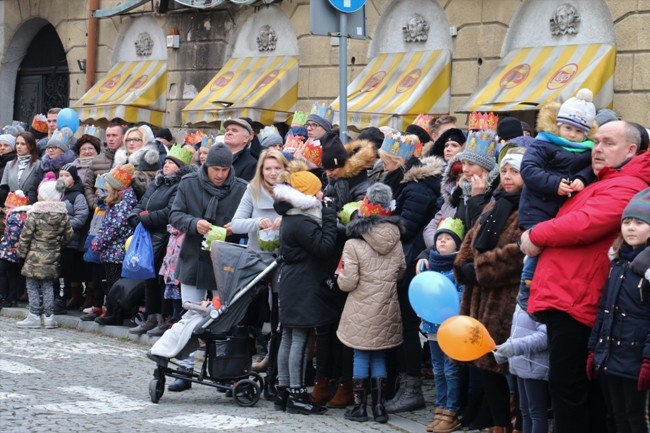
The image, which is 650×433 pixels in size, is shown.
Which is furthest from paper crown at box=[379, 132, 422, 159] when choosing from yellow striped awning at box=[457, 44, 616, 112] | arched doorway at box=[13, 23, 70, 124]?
arched doorway at box=[13, 23, 70, 124]

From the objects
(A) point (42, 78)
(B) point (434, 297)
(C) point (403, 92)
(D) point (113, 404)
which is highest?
(A) point (42, 78)

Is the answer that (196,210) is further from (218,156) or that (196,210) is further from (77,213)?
(77,213)

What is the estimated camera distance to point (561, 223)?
22.4 ft

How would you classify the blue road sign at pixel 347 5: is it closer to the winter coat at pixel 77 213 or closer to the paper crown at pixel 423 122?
the paper crown at pixel 423 122

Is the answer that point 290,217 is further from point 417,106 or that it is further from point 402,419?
point 417,106

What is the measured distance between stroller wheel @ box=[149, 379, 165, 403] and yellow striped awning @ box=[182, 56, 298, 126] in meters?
10.4

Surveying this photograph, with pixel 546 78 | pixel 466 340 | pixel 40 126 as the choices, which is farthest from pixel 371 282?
pixel 40 126

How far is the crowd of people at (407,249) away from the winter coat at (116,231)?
0.02 m

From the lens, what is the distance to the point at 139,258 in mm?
11961

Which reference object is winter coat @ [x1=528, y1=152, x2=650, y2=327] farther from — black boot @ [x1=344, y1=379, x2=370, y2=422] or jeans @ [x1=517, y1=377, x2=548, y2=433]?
black boot @ [x1=344, y1=379, x2=370, y2=422]

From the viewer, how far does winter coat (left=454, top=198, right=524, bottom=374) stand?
762 cm

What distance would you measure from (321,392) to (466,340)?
223cm

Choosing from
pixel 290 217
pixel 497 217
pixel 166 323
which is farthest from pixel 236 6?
pixel 497 217

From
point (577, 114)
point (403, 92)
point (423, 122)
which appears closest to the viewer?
point (577, 114)
